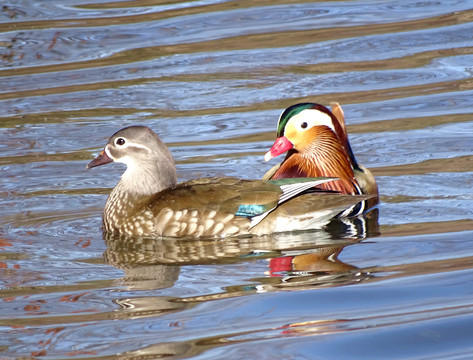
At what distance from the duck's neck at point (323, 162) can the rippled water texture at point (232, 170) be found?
0.38 meters

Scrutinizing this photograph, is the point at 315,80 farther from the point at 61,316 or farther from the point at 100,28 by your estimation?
the point at 61,316

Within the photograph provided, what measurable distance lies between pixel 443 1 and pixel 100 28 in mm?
4547

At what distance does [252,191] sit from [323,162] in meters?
0.98

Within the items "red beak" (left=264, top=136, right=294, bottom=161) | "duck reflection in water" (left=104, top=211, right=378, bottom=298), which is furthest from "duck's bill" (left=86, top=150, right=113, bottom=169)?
"red beak" (left=264, top=136, right=294, bottom=161)

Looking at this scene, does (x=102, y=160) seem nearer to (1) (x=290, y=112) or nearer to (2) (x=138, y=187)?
(2) (x=138, y=187)

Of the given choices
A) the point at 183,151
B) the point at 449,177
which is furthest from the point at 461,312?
the point at 183,151

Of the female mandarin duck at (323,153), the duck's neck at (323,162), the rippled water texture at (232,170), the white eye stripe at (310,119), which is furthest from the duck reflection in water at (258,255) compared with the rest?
the white eye stripe at (310,119)

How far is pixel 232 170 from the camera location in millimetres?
8367

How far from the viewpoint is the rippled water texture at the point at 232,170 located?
16.5ft

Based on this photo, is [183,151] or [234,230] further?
[183,151]

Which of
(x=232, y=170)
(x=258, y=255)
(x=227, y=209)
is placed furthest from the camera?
(x=232, y=170)

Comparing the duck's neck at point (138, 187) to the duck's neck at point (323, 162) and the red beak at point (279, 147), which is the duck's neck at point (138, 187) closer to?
the red beak at point (279, 147)

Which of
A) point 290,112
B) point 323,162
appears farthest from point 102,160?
point 323,162

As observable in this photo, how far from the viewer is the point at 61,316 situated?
211 inches
